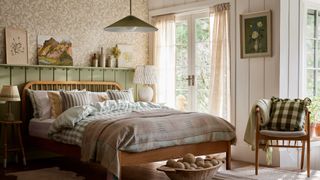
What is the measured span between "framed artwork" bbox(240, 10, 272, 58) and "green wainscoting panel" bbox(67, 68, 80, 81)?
2522mm

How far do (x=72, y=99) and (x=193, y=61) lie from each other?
2199 mm

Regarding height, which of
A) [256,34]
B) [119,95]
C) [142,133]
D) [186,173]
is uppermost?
[256,34]

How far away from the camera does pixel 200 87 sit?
7391 millimetres

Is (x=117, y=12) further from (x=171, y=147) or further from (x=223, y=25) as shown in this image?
(x=171, y=147)

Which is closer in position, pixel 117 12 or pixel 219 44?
pixel 219 44

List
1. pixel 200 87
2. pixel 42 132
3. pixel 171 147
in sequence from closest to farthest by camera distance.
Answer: pixel 171 147
pixel 42 132
pixel 200 87

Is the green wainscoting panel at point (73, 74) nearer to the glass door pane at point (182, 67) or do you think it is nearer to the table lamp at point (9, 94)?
the table lamp at point (9, 94)

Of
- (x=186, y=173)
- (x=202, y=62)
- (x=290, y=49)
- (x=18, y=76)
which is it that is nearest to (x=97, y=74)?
(x=18, y=76)

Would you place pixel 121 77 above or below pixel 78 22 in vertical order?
below

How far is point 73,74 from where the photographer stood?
7.04m

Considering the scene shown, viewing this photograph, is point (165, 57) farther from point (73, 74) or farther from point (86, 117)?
point (86, 117)

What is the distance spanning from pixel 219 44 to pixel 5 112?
3.22 meters


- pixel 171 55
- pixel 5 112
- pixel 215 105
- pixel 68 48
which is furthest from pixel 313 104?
pixel 5 112

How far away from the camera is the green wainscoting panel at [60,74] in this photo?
22.4ft
